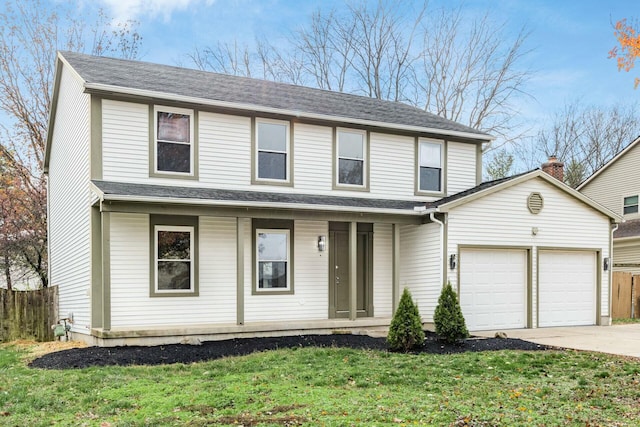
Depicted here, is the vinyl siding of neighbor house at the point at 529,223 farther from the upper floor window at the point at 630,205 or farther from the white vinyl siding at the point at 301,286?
the upper floor window at the point at 630,205

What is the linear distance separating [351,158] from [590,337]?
22.2 ft

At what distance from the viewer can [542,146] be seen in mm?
34156

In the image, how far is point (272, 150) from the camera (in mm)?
13086

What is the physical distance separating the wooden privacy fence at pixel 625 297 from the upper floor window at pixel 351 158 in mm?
9524

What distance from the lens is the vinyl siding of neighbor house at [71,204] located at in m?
12.0

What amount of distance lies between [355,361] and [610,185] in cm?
1987

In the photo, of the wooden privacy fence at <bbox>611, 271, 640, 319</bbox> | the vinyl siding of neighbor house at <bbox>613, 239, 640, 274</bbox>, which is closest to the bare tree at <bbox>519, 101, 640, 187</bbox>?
the vinyl siding of neighbor house at <bbox>613, 239, 640, 274</bbox>

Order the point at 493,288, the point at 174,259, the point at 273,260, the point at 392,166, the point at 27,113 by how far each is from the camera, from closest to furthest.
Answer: the point at 174,259 < the point at 273,260 < the point at 493,288 < the point at 392,166 < the point at 27,113

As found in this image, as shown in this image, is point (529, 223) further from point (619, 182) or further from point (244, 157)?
point (619, 182)

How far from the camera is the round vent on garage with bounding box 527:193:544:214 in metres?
13.4

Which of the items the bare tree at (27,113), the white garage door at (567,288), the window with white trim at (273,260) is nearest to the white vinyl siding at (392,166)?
the window with white trim at (273,260)

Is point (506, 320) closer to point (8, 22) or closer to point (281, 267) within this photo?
point (281, 267)

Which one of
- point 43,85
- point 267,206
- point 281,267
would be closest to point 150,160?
point 267,206

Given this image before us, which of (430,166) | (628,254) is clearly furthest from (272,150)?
(628,254)
